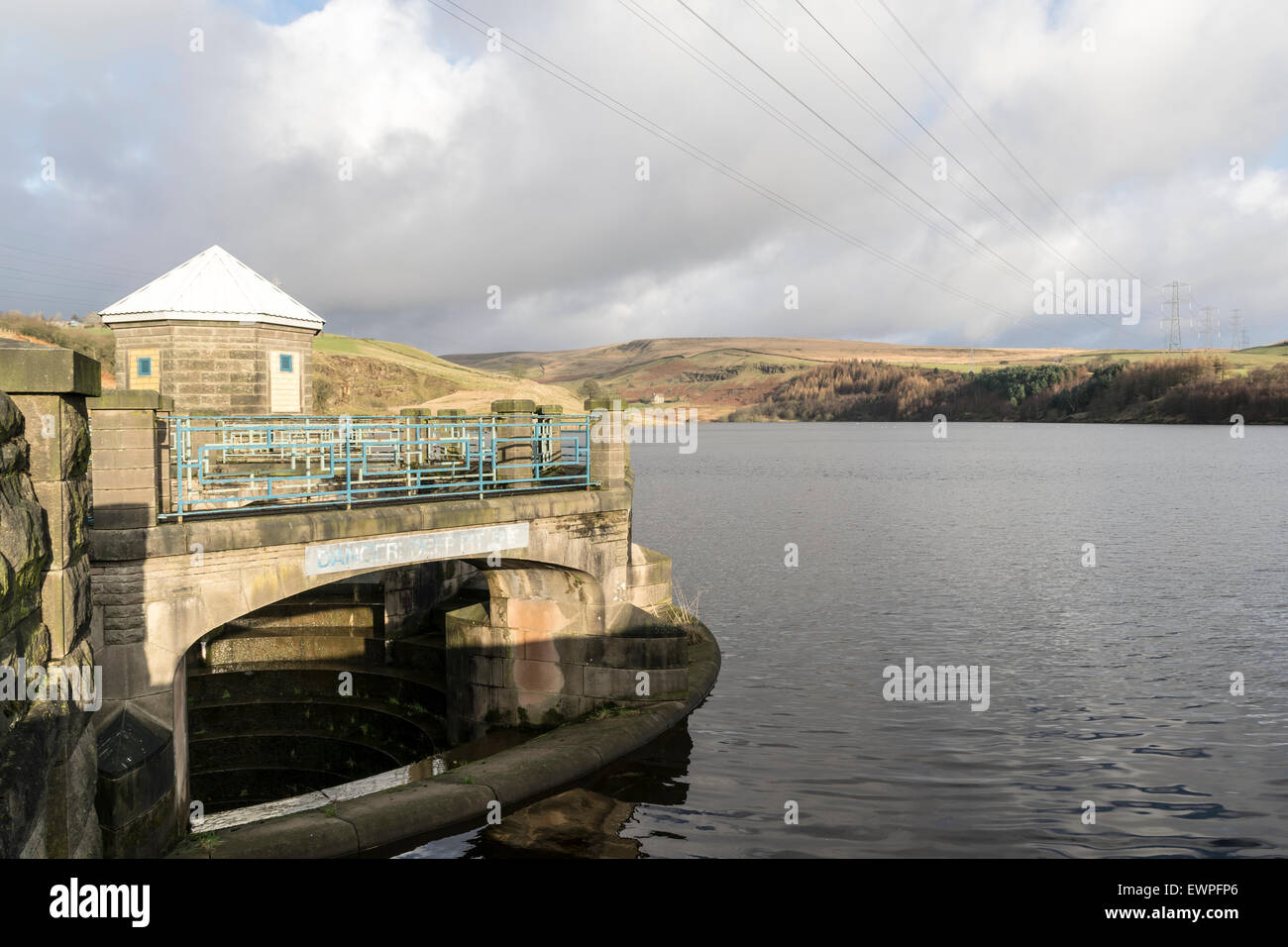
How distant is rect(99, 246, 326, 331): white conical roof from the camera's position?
79.8ft

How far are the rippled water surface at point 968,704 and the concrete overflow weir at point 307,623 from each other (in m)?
1.53

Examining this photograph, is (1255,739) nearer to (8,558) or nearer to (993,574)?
(993,574)

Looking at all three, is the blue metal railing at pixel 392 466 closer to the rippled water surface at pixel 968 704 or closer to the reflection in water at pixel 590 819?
the reflection in water at pixel 590 819

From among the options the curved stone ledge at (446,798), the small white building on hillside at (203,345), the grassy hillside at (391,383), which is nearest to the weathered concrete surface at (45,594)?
the curved stone ledge at (446,798)

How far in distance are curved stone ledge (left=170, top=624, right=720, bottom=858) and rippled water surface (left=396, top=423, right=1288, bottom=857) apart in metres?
0.36

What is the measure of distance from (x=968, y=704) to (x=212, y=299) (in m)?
20.8

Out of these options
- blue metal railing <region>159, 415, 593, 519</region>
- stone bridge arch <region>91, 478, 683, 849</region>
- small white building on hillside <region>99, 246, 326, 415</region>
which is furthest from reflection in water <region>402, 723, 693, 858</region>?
small white building on hillside <region>99, 246, 326, 415</region>

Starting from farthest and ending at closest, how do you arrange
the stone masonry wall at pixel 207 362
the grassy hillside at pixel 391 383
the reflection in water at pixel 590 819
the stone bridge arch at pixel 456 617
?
the grassy hillside at pixel 391 383 < the stone masonry wall at pixel 207 362 < the reflection in water at pixel 590 819 < the stone bridge arch at pixel 456 617

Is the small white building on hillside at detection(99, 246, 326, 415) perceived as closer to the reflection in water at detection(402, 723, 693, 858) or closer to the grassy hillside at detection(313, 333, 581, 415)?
the reflection in water at detection(402, 723, 693, 858)

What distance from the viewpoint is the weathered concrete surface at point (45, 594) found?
4.53 m

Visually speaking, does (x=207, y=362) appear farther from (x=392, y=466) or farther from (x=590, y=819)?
(x=590, y=819)

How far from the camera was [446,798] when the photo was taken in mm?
11750
